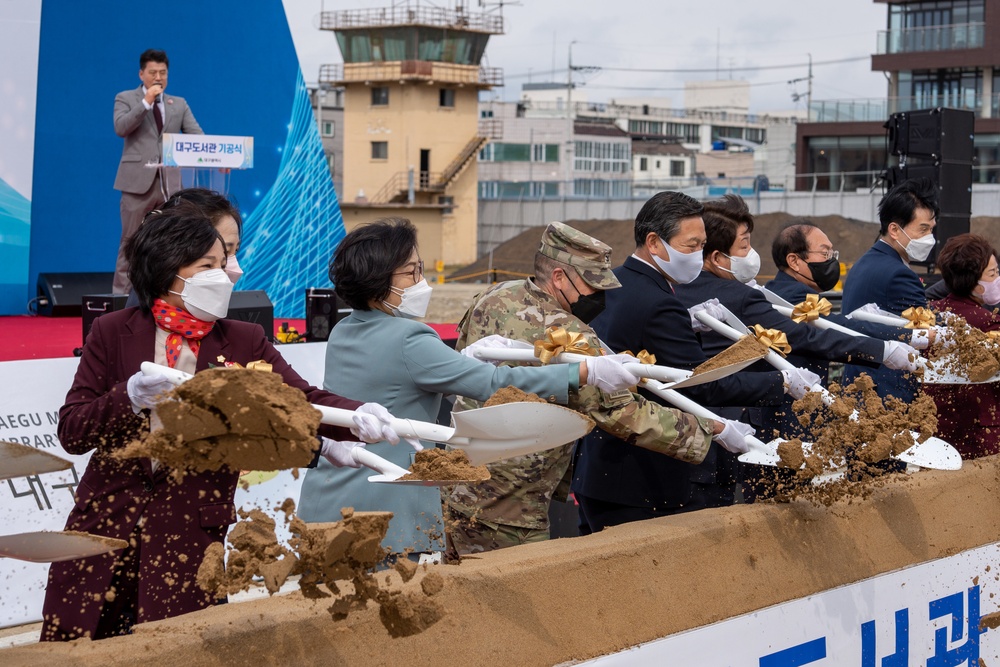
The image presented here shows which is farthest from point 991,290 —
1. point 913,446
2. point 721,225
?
point 913,446

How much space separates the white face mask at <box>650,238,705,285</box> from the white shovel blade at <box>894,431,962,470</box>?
953 millimetres

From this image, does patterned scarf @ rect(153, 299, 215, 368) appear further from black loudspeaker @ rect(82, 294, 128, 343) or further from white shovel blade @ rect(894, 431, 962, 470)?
black loudspeaker @ rect(82, 294, 128, 343)

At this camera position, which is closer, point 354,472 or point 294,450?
point 294,450

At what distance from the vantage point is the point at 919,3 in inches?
1735

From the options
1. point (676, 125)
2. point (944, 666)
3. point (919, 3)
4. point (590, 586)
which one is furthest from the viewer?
point (676, 125)

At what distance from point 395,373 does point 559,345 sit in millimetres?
485

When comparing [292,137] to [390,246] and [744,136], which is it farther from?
[744,136]

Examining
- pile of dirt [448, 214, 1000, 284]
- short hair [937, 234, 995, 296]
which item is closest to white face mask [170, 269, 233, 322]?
short hair [937, 234, 995, 296]

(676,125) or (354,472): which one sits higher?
(676,125)

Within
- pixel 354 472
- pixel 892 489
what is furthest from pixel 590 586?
pixel 892 489

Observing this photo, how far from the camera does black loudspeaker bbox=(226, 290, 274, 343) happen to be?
619 cm

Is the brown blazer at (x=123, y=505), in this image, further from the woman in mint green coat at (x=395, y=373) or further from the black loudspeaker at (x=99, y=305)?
the black loudspeaker at (x=99, y=305)

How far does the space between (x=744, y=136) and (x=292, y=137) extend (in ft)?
300

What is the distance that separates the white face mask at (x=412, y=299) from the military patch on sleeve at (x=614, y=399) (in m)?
0.56
